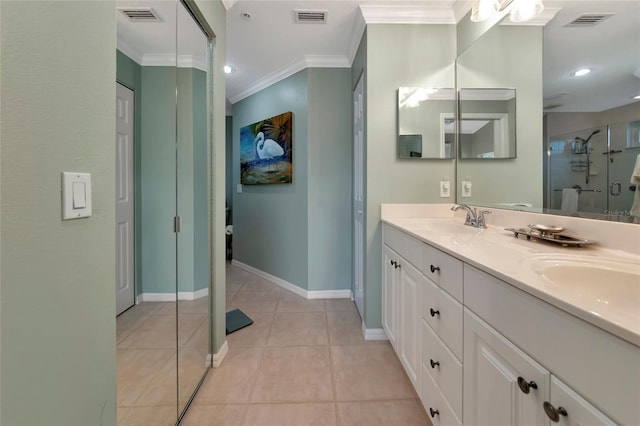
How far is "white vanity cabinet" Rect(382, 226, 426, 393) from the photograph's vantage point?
1281mm

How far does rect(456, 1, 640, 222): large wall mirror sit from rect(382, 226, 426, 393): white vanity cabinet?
0.67 metres

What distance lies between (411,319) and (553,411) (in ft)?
2.68

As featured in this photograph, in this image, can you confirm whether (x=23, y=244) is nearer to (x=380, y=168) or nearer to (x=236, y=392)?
(x=236, y=392)

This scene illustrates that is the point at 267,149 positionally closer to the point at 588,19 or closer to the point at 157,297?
the point at 157,297

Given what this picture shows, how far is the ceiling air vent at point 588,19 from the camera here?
102 centimetres

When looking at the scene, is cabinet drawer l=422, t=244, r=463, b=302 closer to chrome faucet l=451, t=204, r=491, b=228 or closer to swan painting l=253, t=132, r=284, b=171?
chrome faucet l=451, t=204, r=491, b=228

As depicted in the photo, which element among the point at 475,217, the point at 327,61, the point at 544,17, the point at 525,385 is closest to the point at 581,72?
the point at 544,17

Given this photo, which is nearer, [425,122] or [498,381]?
[498,381]

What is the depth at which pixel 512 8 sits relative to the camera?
1.46 meters

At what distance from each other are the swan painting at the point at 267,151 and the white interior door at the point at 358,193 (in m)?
0.75

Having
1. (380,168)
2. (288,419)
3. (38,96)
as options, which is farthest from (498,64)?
(288,419)

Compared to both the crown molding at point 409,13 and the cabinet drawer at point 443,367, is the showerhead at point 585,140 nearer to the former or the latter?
the cabinet drawer at point 443,367

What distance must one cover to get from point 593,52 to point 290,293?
277 centimetres

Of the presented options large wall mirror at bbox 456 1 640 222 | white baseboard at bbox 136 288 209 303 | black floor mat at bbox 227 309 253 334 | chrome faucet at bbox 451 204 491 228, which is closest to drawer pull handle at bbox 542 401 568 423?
large wall mirror at bbox 456 1 640 222
